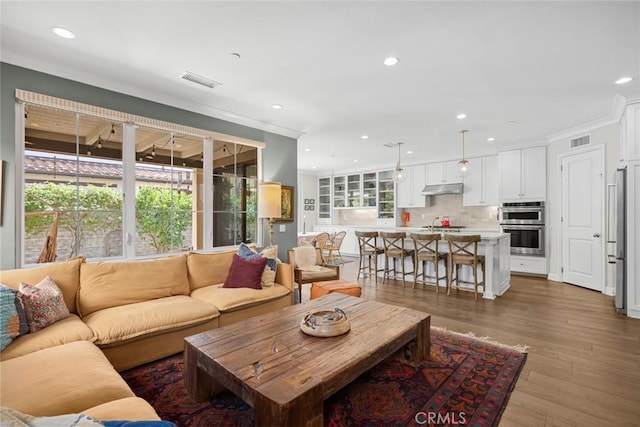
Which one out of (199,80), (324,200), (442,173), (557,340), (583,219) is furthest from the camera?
(324,200)

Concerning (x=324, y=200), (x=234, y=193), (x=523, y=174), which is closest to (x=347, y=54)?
(x=234, y=193)

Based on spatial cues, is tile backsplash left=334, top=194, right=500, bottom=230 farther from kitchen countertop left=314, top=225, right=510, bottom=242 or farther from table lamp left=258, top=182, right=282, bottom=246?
table lamp left=258, top=182, right=282, bottom=246

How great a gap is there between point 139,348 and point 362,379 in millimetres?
1759

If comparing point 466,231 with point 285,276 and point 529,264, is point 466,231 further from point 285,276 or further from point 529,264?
point 285,276

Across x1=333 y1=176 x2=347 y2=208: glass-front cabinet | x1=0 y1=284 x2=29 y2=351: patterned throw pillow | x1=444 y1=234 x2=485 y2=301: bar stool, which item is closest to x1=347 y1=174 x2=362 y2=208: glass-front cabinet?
x1=333 y1=176 x2=347 y2=208: glass-front cabinet

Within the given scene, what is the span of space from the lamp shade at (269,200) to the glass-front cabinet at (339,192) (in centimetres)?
544

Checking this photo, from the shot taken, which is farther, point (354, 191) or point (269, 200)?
point (354, 191)

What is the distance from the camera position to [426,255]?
16.1ft

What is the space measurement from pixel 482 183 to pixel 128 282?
7009 millimetres

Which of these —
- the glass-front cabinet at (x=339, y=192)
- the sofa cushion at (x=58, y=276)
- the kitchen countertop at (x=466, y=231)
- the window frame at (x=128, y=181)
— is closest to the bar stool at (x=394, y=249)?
the kitchen countertop at (x=466, y=231)

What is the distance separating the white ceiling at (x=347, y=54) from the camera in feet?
6.79

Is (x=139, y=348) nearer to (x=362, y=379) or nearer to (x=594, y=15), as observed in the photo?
(x=362, y=379)

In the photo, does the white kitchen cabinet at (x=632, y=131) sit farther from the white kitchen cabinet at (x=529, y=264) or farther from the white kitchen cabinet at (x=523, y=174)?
the white kitchen cabinet at (x=529, y=264)

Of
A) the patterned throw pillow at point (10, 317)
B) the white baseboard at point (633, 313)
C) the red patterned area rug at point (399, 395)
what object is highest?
the patterned throw pillow at point (10, 317)
